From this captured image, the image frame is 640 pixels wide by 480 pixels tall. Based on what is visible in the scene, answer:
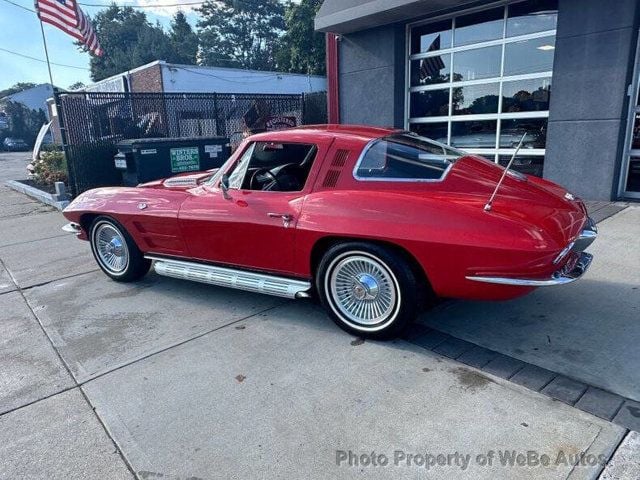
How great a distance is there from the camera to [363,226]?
3.09 m

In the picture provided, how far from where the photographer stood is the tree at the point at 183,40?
53.3m

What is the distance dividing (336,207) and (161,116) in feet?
28.4

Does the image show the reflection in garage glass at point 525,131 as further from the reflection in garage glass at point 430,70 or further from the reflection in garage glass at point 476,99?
→ the reflection in garage glass at point 430,70

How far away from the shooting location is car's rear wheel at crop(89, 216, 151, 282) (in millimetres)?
4527

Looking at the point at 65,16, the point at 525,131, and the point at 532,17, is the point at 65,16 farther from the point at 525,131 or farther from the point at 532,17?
the point at 525,131

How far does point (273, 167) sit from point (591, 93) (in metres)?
5.86

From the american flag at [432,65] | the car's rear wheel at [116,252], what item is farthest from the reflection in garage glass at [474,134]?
the car's rear wheel at [116,252]

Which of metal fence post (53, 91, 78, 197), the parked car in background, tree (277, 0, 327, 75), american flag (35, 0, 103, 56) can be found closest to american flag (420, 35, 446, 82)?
metal fence post (53, 91, 78, 197)

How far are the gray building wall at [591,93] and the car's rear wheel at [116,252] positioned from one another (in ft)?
22.2

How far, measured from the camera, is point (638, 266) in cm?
447

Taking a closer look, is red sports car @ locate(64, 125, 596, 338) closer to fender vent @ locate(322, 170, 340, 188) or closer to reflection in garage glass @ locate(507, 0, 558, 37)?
fender vent @ locate(322, 170, 340, 188)

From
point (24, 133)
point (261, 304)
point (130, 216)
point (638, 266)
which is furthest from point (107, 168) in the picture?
point (24, 133)

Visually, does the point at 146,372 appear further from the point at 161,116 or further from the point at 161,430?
the point at 161,116

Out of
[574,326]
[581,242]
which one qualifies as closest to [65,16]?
[581,242]
